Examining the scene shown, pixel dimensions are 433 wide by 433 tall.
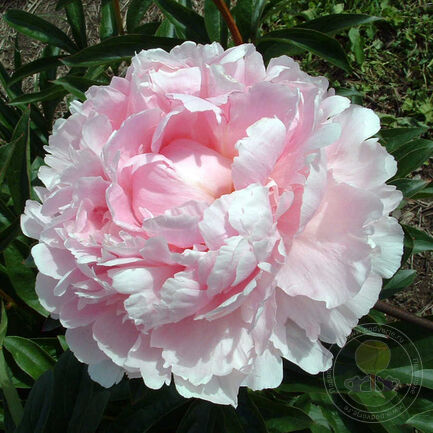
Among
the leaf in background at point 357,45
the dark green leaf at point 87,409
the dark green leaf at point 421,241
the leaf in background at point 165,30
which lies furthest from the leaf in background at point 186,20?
the leaf in background at point 357,45

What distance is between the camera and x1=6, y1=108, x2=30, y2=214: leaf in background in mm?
1002

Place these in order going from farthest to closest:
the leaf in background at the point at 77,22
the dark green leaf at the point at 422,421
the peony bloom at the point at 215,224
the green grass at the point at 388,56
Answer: the green grass at the point at 388,56
the leaf in background at the point at 77,22
the dark green leaf at the point at 422,421
the peony bloom at the point at 215,224

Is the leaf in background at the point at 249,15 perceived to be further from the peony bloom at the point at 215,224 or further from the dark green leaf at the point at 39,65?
the dark green leaf at the point at 39,65

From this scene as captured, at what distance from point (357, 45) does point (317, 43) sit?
1.03m

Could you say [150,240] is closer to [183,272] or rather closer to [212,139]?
[183,272]

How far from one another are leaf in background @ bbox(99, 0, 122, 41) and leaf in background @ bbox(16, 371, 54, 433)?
893 mm

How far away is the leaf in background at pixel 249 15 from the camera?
1.06m

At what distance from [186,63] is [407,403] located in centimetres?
72

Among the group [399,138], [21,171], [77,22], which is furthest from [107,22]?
[399,138]

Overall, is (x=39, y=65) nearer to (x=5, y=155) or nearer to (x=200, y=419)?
(x=5, y=155)

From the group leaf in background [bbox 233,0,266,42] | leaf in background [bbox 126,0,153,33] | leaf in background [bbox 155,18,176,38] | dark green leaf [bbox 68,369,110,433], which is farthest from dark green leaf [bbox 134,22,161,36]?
dark green leaf [bbox 68,369,110,433]

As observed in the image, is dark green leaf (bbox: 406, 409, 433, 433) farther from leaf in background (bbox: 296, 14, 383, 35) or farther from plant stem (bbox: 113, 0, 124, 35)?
plant stem (bbox: 113, 0, 124, 35)

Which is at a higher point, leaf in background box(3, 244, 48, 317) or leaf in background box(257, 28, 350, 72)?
leaf in background box(257, 28, 350, 72)

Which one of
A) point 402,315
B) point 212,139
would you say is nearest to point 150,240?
point 212,139
